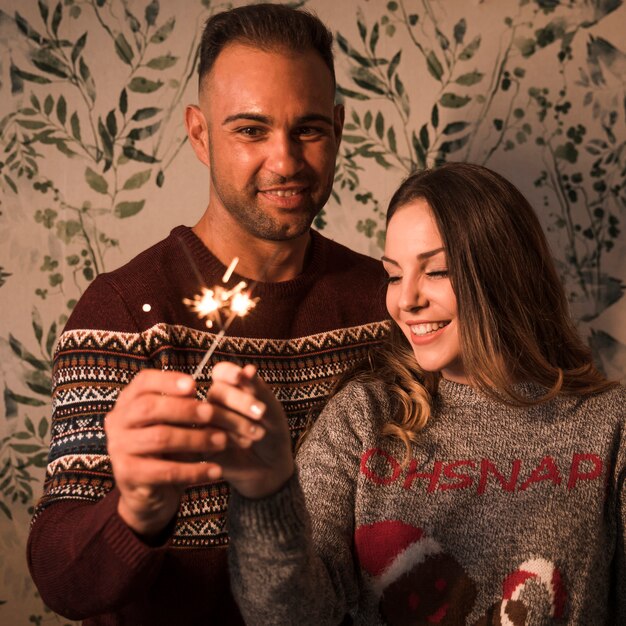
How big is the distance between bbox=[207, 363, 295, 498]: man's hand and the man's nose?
25.3 inches

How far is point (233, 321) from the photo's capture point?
159 centimetres

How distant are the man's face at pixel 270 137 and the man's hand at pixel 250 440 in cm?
65

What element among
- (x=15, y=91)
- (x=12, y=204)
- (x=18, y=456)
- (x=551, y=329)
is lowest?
(x=18, y=456)

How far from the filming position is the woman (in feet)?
4.24

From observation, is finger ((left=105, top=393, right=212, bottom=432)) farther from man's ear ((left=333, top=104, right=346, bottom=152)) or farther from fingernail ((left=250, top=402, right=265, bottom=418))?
man's ear ((left=333, top=104, right=346, bottom=152))

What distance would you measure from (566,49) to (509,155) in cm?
28

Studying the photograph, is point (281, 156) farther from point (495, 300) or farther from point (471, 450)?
point (471, 450)

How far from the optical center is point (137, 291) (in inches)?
59.8

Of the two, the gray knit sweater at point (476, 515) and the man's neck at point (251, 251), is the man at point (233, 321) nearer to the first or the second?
the man's neck at point (251, 251)

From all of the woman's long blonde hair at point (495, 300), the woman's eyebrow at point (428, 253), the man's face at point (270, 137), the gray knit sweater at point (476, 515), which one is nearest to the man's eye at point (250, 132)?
the man's face at point (270, 137)

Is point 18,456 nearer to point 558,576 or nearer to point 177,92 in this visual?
point 177,92

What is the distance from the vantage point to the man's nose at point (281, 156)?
153 cm

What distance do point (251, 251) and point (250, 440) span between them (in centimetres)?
76

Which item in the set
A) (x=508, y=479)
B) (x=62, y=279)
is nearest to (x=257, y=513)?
(x=508, y=479)
